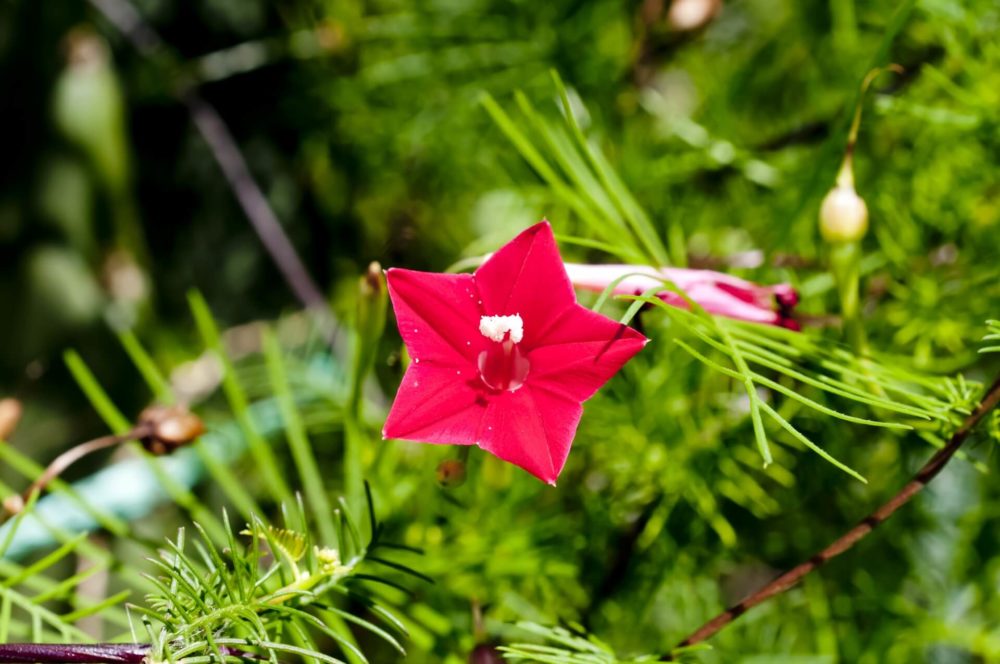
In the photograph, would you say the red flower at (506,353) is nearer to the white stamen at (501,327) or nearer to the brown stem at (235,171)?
the white stamen at (501,327)

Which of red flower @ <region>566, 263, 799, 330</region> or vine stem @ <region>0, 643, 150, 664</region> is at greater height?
red flower @ <region>566, 263, 799, 330</region>

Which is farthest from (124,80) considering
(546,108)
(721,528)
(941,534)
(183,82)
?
(941,534)

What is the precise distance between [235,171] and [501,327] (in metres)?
0.51

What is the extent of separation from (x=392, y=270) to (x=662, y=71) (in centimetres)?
46

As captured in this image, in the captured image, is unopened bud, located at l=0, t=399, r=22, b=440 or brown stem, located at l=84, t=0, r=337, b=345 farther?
brown stem, located at l=84, t=0, r=337, b=345

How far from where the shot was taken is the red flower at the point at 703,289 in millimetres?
310

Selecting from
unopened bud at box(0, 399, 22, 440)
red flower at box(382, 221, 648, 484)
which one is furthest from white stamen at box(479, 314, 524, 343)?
unopened bud at box(0, 399, 22, 440)

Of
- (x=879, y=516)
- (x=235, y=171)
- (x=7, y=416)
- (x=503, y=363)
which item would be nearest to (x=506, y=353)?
(x=503, y=363)

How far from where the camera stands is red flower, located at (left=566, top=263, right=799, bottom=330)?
12.2 inches

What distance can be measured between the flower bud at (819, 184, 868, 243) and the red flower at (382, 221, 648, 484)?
0.12 metres

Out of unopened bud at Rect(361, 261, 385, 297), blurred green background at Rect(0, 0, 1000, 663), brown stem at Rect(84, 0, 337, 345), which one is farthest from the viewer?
brown stem at Rect(84, 0, 337, 345)

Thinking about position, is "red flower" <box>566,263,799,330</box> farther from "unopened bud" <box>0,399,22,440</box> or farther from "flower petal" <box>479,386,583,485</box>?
"unopened bud" <box>0,399,22,440</box>

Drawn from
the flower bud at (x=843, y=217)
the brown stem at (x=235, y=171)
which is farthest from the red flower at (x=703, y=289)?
the brown stem at (x=235, y=171)

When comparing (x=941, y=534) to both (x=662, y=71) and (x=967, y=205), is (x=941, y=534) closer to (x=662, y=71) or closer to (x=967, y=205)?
(x=967, y=205)
